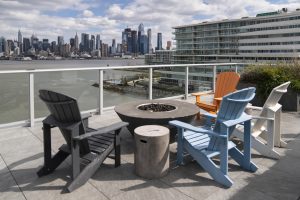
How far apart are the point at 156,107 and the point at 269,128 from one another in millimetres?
1643

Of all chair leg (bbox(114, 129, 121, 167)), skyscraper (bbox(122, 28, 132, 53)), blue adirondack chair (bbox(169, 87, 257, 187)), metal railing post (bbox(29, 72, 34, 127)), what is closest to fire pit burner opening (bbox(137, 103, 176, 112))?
blue adirondack chair (bbox(169, 87, 257, 187))

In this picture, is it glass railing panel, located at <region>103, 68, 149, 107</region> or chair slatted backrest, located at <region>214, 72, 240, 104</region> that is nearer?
chair slatted backrest, located at <region>214, 72, 240, 104</region>

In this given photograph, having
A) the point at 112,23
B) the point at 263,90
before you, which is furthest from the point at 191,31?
the point at 263,90

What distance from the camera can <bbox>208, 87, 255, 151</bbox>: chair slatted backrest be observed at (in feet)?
9.19

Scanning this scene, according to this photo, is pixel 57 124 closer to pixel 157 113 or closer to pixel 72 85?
pixel 157 113

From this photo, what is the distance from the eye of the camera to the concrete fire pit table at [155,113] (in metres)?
3.51

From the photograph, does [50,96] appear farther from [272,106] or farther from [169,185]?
[272,106]

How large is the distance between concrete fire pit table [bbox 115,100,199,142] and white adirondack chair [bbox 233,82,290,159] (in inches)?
31.1

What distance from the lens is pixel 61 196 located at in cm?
251

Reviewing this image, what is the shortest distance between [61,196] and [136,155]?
0.86m

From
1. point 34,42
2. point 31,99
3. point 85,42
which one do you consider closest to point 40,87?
point 31,99

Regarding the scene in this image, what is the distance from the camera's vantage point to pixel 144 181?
9.32ft

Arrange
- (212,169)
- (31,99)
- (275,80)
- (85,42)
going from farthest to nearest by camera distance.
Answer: (85,42) < (275,80) < (31,99) < (212,169)

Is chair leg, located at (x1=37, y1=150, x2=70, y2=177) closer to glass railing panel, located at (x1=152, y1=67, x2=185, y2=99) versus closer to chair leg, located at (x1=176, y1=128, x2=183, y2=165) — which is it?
chair leg, located at (x1=176, y1=128, x2=183, y2=165)
